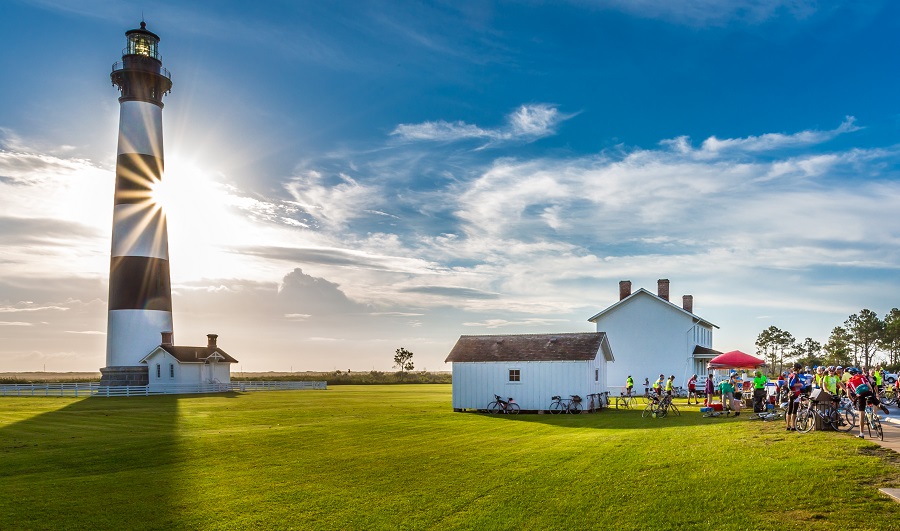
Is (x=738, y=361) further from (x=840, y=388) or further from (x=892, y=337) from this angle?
(x=892, y=337)

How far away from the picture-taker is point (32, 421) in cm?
3127

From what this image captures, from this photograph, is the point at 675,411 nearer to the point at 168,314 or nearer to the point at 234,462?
the point at 234,462

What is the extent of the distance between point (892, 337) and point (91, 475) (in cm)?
10896

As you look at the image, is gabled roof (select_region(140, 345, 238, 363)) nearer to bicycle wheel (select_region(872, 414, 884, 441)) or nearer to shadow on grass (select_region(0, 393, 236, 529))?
shadow on grass (select_region(0, 393, 236, 529))

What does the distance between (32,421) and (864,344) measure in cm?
11132

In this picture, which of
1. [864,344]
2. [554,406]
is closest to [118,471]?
[554,406]

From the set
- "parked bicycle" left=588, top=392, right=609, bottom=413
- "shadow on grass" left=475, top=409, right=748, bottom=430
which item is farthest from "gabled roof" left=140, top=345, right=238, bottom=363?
"parked bicycle" left=588, top=392, right=609, bottom=413

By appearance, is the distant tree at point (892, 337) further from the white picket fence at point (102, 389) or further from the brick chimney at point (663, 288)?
the white picket fence at point (102, 389)

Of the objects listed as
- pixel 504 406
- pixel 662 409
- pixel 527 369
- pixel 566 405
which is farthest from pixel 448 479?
pixel 527 369

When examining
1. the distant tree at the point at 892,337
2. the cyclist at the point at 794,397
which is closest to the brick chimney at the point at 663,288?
the cyclist at the point at 794,397

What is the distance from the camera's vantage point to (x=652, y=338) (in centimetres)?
5450

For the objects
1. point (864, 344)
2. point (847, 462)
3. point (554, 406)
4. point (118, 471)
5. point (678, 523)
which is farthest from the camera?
point (864, 344)

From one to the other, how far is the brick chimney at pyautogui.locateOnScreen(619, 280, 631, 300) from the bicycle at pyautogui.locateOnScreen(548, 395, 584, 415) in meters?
21.6

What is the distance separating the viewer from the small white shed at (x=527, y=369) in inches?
1464
